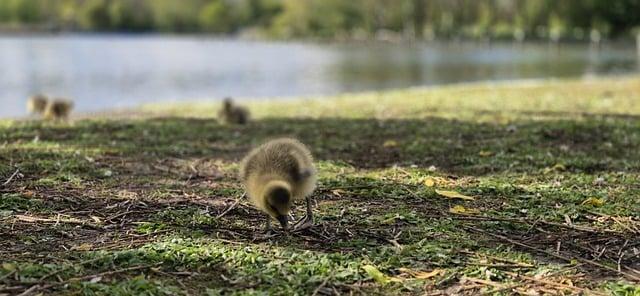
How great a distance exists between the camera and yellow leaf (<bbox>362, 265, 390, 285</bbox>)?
12.5 feet

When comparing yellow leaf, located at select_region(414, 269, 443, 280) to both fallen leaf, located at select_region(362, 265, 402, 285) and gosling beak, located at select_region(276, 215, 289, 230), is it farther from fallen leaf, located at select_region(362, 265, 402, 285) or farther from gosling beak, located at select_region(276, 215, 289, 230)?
gosling beak, located at select_region(276, 215, 289, 230)

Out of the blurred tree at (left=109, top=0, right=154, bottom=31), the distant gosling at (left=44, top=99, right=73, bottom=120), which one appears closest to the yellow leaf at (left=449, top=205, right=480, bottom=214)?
the distant gosling at (left=44, top=99, right=73, bottom=120)

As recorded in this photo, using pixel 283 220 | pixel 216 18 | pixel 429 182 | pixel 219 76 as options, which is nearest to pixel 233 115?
pixel 429 182

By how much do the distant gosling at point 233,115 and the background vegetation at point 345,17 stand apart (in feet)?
259

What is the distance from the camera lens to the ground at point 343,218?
3.81 metres

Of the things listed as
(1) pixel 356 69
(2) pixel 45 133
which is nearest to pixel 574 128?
(2) pixel 45 133

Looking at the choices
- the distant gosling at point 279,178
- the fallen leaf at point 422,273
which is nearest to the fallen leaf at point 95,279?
the distant gosling at point 279,178

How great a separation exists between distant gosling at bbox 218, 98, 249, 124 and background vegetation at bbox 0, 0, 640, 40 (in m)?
78.9

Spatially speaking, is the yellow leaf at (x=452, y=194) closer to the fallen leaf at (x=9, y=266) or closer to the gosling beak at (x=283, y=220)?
the gosling beak at (x=283, y=220)

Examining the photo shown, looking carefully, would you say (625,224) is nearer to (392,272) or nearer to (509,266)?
(509,266)

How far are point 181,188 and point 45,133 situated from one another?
4.31m

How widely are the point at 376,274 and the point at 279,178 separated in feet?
3.14

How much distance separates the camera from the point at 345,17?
122312mm

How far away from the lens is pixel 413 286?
12.3 ft
